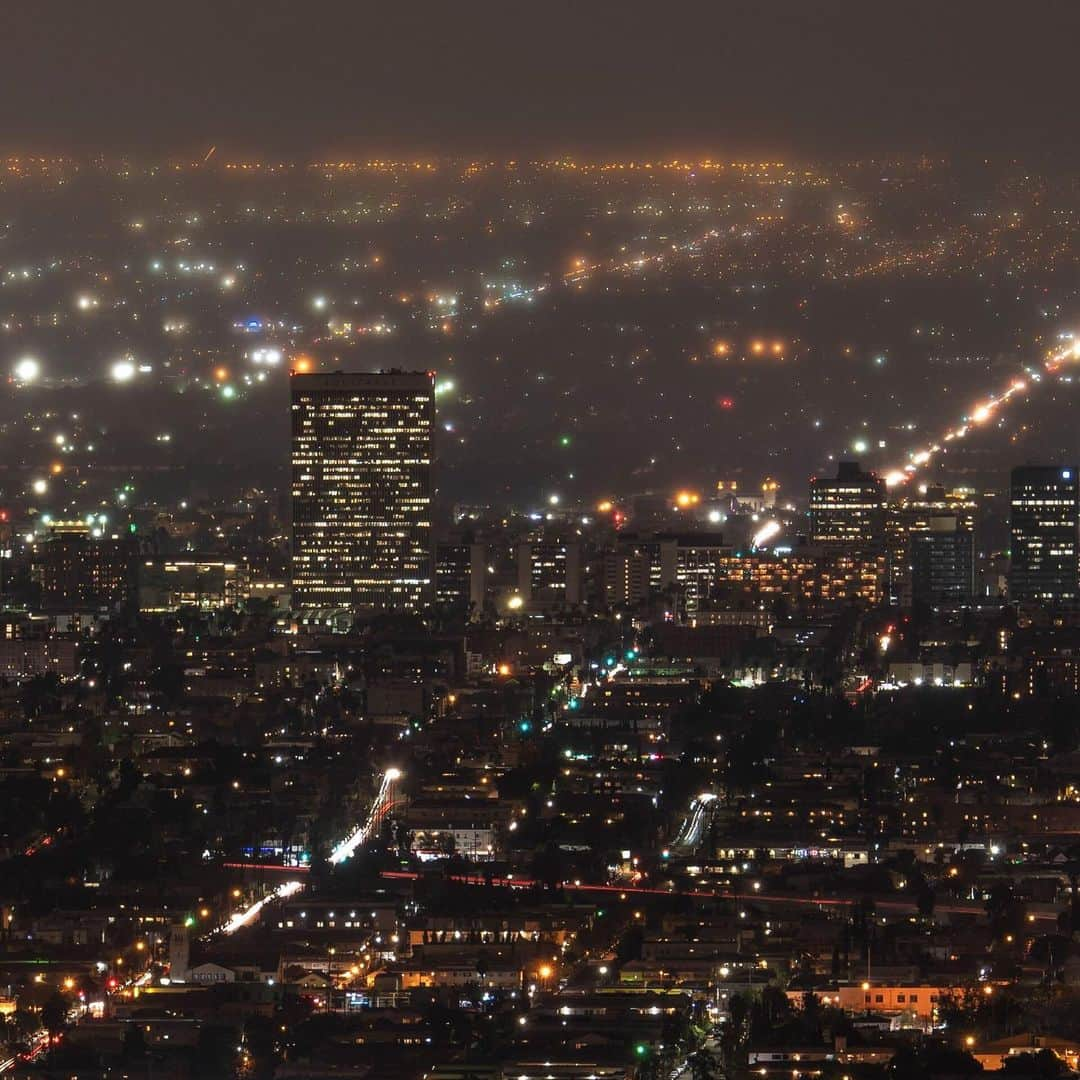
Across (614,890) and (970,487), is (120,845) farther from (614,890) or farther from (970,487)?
(970,487)

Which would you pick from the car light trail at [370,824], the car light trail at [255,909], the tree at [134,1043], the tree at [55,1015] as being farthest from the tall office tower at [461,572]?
the tree at [134,1043]

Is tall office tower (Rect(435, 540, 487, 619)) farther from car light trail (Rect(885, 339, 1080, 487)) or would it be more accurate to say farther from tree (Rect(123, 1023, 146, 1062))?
tree (Rect(123, 1023, 146, 1062))

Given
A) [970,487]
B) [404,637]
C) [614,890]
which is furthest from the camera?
[970,487]

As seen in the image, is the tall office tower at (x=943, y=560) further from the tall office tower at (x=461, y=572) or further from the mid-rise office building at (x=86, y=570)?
the mid-rise office building at (x=86, y=570)

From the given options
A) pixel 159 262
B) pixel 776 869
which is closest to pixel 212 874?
pixel 776 869

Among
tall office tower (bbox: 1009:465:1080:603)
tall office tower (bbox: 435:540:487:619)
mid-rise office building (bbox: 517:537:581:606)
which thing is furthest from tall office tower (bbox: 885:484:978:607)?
tall office tower (bbox: 435:540:487:619)

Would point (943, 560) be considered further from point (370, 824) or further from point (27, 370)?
point (370, 824)

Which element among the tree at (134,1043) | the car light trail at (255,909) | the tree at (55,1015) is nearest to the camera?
the tree at (134,1043)
